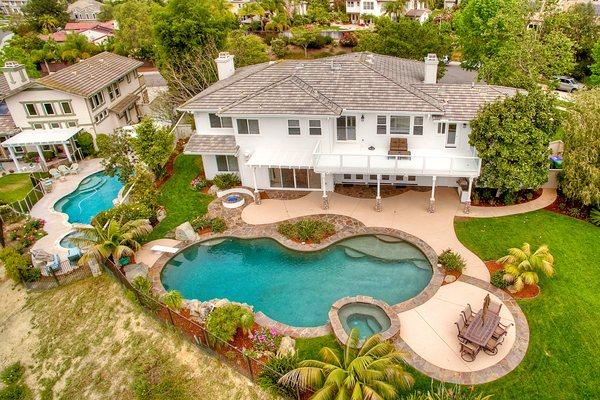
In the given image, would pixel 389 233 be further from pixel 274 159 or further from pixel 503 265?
pixel 274 159

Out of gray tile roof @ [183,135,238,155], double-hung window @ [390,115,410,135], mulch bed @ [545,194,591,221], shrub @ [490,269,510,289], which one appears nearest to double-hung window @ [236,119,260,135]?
gray tile roof @ [183,135,238,155]

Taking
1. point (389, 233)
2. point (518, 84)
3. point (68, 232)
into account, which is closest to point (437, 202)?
point (389, 233)

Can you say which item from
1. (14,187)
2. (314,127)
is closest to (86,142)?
(14,187)

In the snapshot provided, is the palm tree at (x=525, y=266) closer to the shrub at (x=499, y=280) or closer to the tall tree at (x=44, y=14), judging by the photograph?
the shrub at (x=499, y=280)

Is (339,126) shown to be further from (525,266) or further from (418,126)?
(525,266)

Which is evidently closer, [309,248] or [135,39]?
[309,248]

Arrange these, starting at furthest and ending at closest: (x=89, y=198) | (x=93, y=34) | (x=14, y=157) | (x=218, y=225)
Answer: (x=93, y=34), (x=14, y=157), (x=89, y=198), (x=218, y=225)
